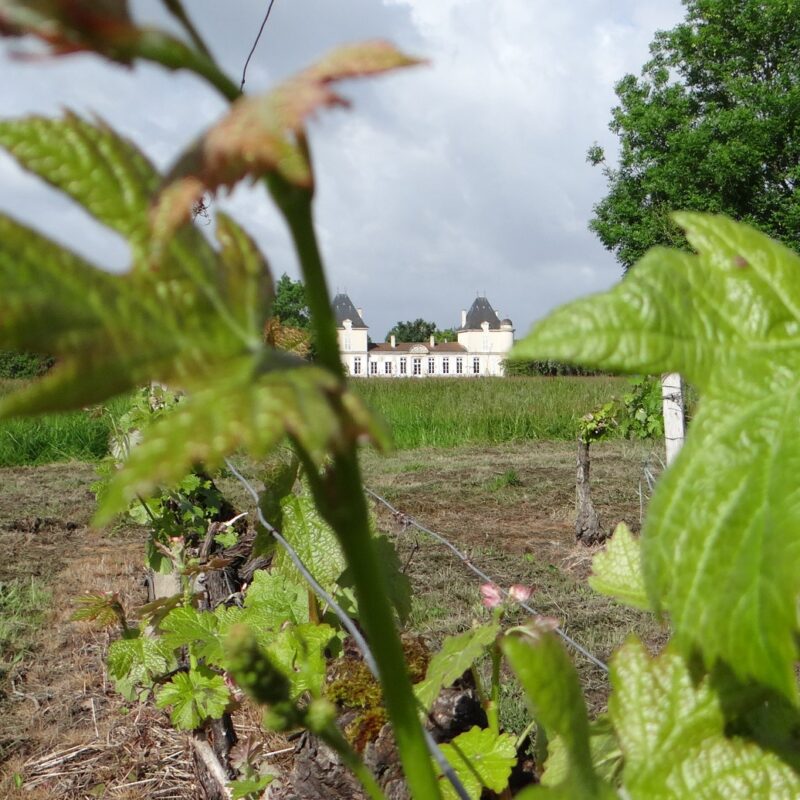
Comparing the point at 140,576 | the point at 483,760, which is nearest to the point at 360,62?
the point at 483,760

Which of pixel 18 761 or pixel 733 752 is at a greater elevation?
pixel 733 752

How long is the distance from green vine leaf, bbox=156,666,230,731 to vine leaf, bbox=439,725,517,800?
3.38 feet

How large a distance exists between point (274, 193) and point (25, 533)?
6815 millimetres

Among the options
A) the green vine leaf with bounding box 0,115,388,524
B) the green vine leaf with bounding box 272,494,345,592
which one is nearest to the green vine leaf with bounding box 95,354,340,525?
the green vine leaf with bounding box 0,115,388,524

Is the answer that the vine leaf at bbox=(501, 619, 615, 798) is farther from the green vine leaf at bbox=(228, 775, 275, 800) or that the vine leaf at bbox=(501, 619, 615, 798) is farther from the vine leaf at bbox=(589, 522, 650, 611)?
the green vine leaf at bbox=(228, 775, 275, 800)

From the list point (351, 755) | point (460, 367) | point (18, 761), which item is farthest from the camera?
point (460, 367)

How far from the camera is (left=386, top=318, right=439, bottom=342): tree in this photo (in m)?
68.4

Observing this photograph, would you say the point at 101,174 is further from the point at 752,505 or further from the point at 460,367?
the point at 460,367

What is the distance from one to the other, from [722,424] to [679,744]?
22 cm

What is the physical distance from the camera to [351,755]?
36 centimetres

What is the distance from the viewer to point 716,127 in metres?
22.2

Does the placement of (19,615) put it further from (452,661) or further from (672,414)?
(452,661)

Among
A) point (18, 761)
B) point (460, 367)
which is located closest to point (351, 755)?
point (18, 761)

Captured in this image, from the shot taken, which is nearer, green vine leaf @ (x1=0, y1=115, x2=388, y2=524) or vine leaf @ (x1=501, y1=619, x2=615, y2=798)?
green vine leaf @ (x1=0, y1=115, x2=388, y2=524)
